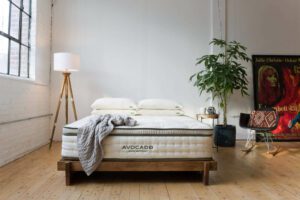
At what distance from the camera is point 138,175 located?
9.12 ft

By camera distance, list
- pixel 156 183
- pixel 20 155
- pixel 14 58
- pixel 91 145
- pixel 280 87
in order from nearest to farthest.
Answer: pixel 91 145, pixel 156 183, pixel 20 155, pixel 14 58, pixel 280 87

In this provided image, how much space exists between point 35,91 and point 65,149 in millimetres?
2022

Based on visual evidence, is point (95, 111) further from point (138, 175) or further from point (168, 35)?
point (168, 35)

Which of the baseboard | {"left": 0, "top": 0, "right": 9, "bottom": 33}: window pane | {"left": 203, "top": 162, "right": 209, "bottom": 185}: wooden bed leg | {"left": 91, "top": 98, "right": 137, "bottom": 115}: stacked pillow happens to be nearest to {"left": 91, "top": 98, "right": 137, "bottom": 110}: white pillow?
{"left": 91, "top": 98, "right": 137, "bottom": 115}: stacked pillow

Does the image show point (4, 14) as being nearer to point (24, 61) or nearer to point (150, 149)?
point (24, 61)

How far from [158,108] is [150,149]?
180cm

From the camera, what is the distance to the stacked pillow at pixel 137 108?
417 centimetres

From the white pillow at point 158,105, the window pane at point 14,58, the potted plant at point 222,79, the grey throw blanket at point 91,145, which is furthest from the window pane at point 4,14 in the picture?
the potted plant at point 222,79

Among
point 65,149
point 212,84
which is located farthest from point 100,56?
point 65,149

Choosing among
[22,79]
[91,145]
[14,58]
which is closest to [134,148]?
[91,145]

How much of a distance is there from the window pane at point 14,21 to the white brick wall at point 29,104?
405 mm

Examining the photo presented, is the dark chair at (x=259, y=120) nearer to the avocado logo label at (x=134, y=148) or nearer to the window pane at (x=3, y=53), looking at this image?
the avocado logo label at (x=134, y=148)

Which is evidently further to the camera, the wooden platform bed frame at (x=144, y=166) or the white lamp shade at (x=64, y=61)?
the white lamp shade at (x=64, y=61)

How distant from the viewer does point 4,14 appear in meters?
3.39
